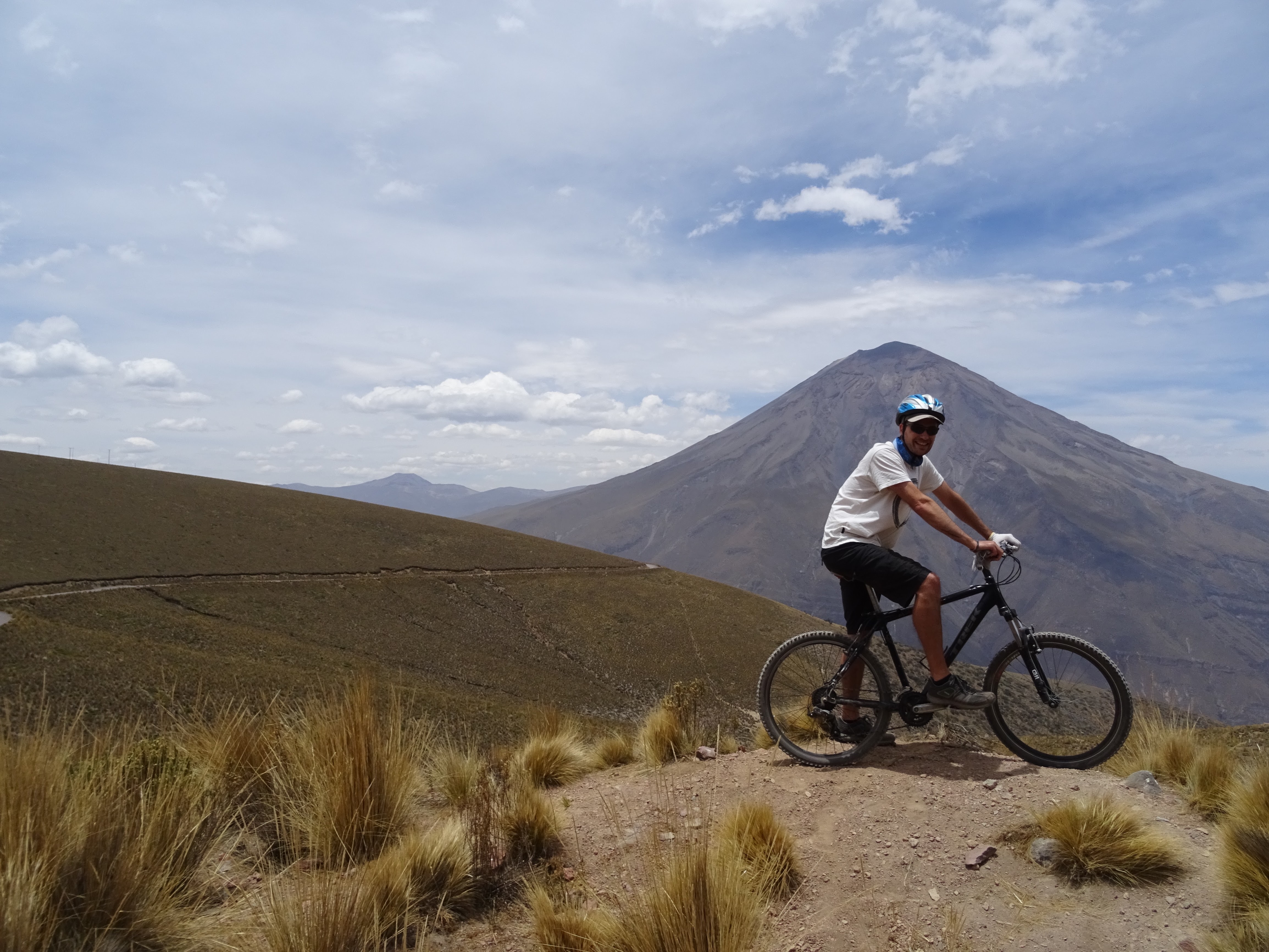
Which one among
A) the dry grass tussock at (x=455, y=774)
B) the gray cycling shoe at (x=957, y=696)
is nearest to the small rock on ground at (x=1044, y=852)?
the gray cycling shoe at (x=957, y=696)

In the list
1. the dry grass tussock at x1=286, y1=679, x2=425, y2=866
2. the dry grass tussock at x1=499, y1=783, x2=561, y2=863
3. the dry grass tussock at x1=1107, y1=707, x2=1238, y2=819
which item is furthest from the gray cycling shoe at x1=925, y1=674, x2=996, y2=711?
the dry grass tussock at x1=286, y1=679, x2=425, y2=866

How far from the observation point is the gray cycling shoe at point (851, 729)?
5.38 m

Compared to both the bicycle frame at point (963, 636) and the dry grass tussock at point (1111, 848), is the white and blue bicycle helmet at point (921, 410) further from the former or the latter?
the dry grass tussock at point (1111, 848)

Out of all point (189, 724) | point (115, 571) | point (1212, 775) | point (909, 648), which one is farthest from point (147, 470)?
point (1212, 775)

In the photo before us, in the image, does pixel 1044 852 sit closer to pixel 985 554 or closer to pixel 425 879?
pixel 985 554

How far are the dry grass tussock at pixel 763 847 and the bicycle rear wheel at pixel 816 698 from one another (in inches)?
61.1

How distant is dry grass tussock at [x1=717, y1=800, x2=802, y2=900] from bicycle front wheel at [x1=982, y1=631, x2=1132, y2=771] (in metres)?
1.96

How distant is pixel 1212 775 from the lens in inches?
168

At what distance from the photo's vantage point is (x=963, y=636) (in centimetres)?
507

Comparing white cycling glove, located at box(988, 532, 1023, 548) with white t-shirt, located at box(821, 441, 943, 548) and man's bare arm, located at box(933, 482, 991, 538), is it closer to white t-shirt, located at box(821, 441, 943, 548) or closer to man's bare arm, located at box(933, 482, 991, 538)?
man's bare arm, located at box(933, 482, 991, 538)

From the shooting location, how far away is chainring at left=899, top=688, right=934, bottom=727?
4973 mm

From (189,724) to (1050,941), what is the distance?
499 centimetres

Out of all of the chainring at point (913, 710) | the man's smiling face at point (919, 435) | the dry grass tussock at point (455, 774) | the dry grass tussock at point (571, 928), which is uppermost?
the man's smiling face at point (919, 435)

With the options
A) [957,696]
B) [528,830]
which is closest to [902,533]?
[957,696]
